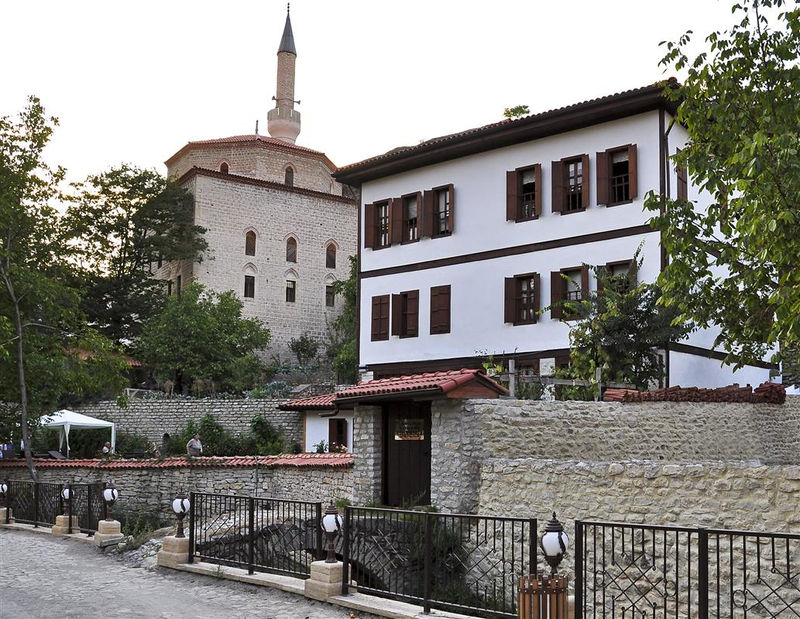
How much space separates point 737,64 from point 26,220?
16.8 m

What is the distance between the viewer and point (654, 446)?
15977 millimetres

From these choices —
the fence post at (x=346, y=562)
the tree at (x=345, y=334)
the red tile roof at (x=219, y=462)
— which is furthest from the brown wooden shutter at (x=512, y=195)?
the tree at (x=345, y=334)

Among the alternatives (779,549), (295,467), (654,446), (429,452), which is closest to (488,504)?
(429,452)

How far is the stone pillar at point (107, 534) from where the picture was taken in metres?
14.0

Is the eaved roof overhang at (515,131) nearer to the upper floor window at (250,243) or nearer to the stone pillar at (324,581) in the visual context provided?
the stone pillar at (324,581)

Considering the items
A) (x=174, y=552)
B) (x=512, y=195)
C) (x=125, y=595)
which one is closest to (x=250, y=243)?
(x=512, y=195)

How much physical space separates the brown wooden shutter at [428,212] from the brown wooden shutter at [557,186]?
157 inches

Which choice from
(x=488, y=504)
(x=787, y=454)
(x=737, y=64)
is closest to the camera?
(x=737, y=64)

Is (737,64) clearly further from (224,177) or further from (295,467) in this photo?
(224,177)

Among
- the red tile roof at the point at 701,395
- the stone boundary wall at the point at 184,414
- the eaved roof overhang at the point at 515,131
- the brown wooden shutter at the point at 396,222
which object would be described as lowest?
the stone boundary wall at the point at 184,414

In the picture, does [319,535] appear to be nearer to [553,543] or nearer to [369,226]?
[553,543]

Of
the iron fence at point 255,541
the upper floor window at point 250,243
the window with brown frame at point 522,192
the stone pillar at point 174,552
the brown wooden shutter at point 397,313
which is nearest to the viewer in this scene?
the iron fence at point 255,541

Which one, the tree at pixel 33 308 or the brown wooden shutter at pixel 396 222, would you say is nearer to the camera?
the tree at pixel 33 308

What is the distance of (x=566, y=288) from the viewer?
22.8m
